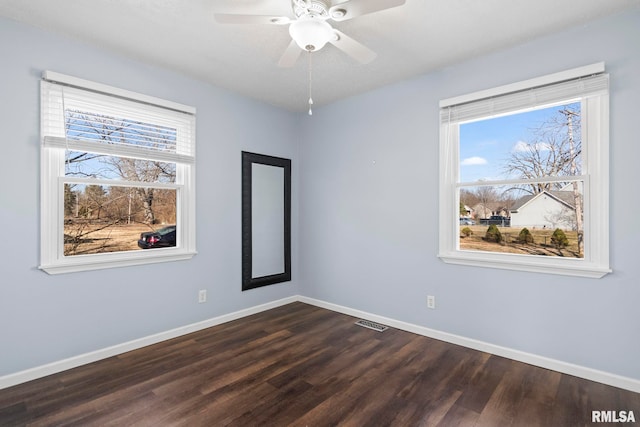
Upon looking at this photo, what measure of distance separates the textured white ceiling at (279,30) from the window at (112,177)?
43 centimetres

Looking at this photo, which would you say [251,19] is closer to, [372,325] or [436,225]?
[436,225]

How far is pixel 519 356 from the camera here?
263cm

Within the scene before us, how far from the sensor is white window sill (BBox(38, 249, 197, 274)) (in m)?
2.48

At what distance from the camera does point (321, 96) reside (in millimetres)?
3789

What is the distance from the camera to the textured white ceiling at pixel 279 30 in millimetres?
2143

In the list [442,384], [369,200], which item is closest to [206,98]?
[369,200]

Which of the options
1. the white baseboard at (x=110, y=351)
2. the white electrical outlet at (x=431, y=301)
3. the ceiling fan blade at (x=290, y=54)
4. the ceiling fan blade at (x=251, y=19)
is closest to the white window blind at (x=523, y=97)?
the ceiling fan blade at (x=290, y=54)

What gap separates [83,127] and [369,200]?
110 inches

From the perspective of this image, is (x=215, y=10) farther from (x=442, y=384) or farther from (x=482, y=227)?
(x=442, y=384)

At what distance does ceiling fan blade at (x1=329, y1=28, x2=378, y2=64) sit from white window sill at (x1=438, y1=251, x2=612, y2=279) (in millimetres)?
1934

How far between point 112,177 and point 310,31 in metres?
2.16

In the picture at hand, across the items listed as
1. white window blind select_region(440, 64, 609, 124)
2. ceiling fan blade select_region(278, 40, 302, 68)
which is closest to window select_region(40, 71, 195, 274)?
ceiling fan blade select_region(278, 40, 302, 68)

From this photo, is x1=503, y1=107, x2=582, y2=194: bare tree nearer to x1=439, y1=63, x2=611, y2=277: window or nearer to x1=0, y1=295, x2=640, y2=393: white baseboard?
x1=439, y1=63, x2=611, y2=277: window

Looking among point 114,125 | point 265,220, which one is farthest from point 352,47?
point 265,220
